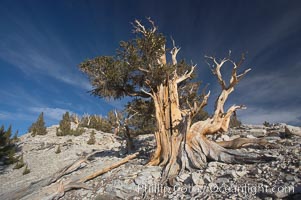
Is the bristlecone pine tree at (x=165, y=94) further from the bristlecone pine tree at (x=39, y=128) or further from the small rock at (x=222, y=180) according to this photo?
the bristlecone pine tree at (x=39, y=128)

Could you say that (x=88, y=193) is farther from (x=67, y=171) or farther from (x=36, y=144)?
(x=36, y=144)

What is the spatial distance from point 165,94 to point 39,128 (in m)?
23.4

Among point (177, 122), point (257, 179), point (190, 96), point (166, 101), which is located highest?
point (190, 96)

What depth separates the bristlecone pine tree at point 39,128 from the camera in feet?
86.1

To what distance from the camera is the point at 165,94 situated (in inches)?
400

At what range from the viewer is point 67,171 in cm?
924

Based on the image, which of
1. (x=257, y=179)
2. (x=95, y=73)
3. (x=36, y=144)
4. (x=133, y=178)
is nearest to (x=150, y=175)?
(x=133, y=178)

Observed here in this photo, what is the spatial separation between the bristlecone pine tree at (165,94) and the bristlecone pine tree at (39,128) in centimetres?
1936

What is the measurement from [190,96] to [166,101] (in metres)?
2.86

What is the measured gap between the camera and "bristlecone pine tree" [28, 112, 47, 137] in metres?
26.2

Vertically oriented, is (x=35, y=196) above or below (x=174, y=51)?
below

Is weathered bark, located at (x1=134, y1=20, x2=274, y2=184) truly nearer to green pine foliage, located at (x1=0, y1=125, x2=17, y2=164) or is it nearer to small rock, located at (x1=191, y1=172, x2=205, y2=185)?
small rock, located at (x1=191, y1=172, x2=205, y2=185)

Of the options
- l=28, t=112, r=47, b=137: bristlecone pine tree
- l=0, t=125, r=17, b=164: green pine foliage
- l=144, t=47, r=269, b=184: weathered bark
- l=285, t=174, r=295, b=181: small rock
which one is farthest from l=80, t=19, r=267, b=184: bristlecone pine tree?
l=28, t=112, r=47, b=137: bristlecone pine tree

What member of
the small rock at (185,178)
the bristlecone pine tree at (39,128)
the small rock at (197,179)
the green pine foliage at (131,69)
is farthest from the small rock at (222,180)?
the bristlecone pine tree at (39,128)
